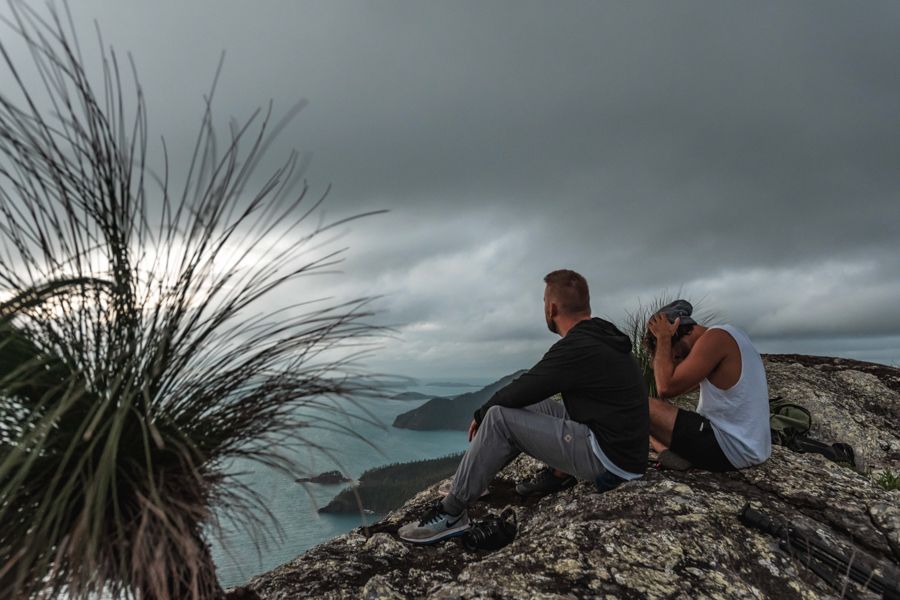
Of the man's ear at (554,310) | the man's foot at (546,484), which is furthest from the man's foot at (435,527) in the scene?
the man's ear at (554,310)

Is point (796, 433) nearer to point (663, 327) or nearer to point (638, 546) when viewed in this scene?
point (663, 327)

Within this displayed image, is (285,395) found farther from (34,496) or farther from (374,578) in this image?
(374,578)

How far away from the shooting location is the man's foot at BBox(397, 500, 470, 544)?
455 centimetres

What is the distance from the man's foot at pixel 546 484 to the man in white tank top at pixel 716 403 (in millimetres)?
923

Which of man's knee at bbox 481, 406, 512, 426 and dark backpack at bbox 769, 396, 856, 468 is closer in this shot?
man's knee at bbox 481, 406, 512, 426

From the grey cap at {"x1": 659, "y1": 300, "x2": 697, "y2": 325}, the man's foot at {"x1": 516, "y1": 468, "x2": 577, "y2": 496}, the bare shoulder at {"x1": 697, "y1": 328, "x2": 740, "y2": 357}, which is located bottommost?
the man's foot at {"x1": 516, "y1": 468, "x2": 577, "y2": 496}

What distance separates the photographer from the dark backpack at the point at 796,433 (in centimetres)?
635

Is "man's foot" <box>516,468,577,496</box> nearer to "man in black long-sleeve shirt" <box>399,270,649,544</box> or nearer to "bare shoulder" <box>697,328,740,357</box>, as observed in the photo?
"man in black long-sleeve shirt" <box>399,270,649,544</box>

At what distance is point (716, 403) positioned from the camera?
500 cm

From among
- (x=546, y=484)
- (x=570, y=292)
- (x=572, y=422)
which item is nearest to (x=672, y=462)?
(x=546, y=484)

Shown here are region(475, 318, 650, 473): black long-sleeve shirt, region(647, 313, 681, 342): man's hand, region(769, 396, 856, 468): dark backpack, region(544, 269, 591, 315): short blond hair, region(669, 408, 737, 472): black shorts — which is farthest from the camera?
region(769, 396, 856, 468): dark backpack

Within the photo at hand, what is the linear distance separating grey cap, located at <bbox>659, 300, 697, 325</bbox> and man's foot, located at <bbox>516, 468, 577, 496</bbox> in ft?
5.83

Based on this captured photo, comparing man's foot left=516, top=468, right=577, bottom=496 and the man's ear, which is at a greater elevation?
the man's ear

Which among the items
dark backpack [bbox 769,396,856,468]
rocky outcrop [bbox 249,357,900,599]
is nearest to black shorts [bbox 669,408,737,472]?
rocky outcrop [bbox 249,357,900,599]
